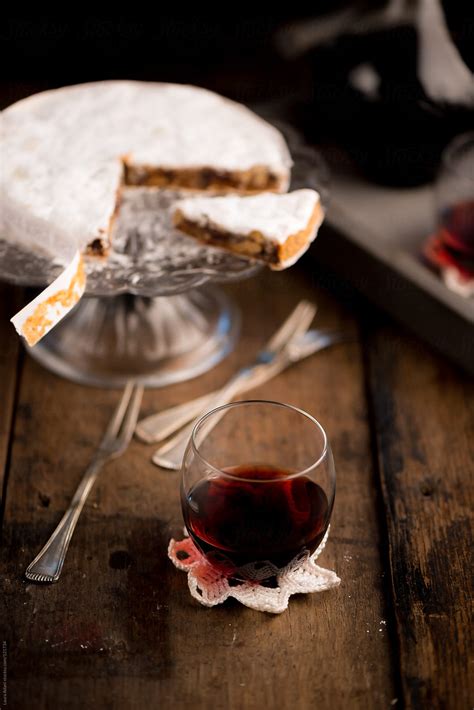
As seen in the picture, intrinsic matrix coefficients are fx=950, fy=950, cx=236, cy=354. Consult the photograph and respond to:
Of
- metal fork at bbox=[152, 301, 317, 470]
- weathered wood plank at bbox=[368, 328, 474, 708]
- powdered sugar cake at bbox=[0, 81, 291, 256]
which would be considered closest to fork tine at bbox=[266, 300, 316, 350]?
metal fork at bbox=[152, 301, 317, 470]

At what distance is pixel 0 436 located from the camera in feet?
6.05

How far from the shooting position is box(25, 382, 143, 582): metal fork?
157 centimetres

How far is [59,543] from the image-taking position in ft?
5.28

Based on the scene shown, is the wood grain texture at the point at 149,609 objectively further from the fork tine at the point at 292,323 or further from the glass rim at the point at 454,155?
the glass rim at the point at 454,155

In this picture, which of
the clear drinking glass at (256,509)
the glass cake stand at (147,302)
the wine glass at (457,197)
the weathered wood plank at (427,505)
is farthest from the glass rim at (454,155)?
the clear drinking glass at (256,509)

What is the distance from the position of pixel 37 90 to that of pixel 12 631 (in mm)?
1887

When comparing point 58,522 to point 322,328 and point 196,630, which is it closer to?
point 196,630

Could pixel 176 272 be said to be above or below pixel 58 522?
above

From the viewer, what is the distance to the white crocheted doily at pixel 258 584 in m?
1.51

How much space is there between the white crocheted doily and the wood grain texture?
0.02 metres

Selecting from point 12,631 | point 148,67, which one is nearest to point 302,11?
point 148,67

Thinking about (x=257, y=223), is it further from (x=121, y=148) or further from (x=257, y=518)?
(x=257, y=518)

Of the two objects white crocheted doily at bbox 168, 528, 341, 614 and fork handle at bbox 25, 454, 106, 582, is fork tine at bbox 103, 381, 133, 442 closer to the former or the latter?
fork handle at bbox 25, 454, 106, 582

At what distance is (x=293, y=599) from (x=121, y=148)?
40.4 inches
